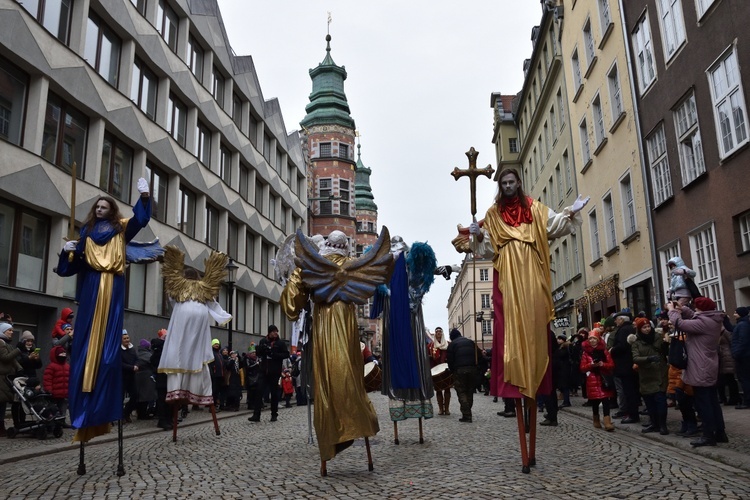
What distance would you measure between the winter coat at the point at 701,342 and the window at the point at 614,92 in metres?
14.6

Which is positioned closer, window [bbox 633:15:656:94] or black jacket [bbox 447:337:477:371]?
black jacket [bbox 447:337:477:371]

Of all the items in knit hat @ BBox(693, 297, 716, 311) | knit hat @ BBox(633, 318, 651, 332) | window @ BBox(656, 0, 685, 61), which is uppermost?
window @ BBox(656, 0, 685, 61)

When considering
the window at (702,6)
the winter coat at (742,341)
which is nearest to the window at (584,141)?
the window at (702,6)

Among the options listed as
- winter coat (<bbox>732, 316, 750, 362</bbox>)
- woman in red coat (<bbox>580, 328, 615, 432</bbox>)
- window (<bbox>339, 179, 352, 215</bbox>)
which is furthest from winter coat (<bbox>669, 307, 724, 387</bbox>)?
window (<bbox>339, 179, 352, 215</bbox>)

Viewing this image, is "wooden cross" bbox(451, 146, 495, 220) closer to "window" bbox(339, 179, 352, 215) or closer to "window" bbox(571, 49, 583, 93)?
"window" bbox(571, 49, 583, 93)

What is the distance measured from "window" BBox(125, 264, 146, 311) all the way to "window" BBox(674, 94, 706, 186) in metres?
17.1

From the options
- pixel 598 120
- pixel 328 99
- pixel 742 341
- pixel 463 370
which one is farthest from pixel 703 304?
pixel 328 99

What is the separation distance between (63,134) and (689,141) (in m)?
17.0

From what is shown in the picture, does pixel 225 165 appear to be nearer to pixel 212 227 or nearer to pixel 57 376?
pixel 212 227

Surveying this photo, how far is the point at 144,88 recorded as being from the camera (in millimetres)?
23297

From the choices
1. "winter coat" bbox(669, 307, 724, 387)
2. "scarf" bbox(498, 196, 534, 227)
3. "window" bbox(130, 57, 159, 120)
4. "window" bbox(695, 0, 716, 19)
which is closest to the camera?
"scarf" bbox(498, 196, 534, 227)

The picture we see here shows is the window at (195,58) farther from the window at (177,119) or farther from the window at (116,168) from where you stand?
the window at (116,168)

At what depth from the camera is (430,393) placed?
8.94 meters

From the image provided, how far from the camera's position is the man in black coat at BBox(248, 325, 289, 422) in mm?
12742
